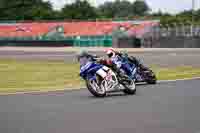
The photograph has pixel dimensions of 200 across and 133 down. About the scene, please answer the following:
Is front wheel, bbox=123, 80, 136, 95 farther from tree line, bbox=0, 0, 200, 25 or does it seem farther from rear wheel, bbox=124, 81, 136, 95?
tree line, bbox=0, 0, 200, 25

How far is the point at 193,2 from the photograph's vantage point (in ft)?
257

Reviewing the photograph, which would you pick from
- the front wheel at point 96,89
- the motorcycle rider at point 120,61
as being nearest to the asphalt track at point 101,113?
the front wheel at point 96,89

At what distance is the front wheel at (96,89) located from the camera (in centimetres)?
1415

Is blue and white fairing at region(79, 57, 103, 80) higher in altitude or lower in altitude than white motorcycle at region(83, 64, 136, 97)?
higher

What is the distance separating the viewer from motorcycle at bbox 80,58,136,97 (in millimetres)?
14113

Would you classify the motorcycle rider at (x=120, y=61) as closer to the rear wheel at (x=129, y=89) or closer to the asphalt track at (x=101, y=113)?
the rear wheel at (x=129, y=89)

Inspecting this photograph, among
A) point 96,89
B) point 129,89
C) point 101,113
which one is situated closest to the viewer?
point 101,113

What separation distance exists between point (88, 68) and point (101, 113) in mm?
3256

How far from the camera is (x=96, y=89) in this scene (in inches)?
559

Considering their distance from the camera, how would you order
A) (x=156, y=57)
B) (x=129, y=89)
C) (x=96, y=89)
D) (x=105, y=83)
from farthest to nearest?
(x=156, y=57), (x=129, y=89), (x=105, y=83), (x=96, y=89)

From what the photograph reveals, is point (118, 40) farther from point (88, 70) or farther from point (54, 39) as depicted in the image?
point (88, 70)

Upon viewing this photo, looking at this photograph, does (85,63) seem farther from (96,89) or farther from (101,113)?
(101,113)

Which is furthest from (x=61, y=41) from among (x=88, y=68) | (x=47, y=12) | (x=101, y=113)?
(x=101, y=113)

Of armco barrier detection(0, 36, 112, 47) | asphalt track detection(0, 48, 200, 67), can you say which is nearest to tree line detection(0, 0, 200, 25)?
armco barrier detection(0, 36, 112, 47)
